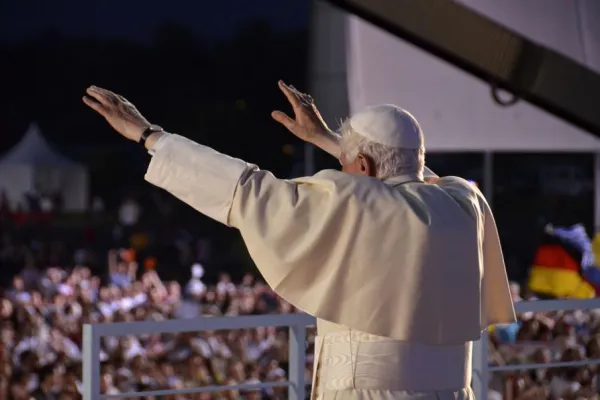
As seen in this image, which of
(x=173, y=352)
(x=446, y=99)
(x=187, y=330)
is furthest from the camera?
(x=446, y=99)

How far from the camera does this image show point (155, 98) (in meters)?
40.1

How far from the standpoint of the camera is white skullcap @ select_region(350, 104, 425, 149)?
2.81 meters

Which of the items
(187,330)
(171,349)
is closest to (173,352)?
(171,349)

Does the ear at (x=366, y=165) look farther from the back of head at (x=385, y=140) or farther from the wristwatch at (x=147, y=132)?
the wristwatch at (x=147, y=132)

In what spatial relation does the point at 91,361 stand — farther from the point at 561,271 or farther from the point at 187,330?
the point at 561,271

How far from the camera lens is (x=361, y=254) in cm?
275

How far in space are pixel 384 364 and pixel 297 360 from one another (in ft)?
3.90

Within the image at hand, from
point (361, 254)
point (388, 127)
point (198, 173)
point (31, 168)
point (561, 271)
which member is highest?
point (31, 168)

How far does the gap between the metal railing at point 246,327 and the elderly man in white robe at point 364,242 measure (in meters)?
0.80

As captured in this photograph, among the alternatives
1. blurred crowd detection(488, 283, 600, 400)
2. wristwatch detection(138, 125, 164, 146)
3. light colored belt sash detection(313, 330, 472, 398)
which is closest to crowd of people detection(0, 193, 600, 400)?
blurred crowd detection(488, 283, 600, 400)

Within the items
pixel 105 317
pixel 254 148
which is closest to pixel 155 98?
pixel 254 148

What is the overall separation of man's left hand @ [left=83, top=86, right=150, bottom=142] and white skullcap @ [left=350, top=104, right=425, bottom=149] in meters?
0.46

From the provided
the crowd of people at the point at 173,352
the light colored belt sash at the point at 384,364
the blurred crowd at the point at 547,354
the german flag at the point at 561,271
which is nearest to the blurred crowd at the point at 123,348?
the crowd of people at the point at 173,352

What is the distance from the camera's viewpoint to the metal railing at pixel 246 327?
11.4ft
